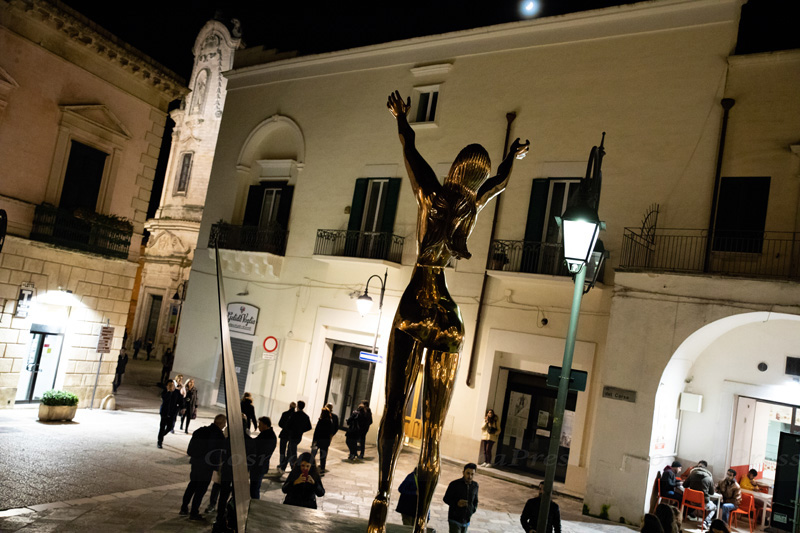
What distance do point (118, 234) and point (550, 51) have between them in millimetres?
12542

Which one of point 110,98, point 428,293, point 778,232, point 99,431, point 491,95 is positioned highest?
point 491,95

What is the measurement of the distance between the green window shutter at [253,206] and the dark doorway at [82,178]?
487 centimetres

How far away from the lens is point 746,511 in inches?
468

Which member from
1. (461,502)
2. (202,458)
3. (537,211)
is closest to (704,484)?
(537,211)

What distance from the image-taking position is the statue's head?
15.5ft

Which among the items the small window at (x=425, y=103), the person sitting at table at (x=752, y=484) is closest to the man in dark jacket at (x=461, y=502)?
the person sitting at table at (x=752, y=484)

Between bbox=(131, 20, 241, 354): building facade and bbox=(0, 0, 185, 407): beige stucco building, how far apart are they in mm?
15393

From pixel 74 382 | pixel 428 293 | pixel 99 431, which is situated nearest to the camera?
pixel 428 293

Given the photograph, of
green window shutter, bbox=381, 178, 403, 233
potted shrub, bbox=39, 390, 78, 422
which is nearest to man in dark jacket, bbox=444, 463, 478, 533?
green window shutter, bbox=381, 178, 403, 233

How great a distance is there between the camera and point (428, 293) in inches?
181

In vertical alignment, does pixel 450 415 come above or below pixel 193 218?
below

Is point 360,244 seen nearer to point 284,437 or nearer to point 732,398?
point 284,437

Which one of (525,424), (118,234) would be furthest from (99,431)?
(525,424)

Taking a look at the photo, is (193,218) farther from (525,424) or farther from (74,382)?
Answer: (525,424)
